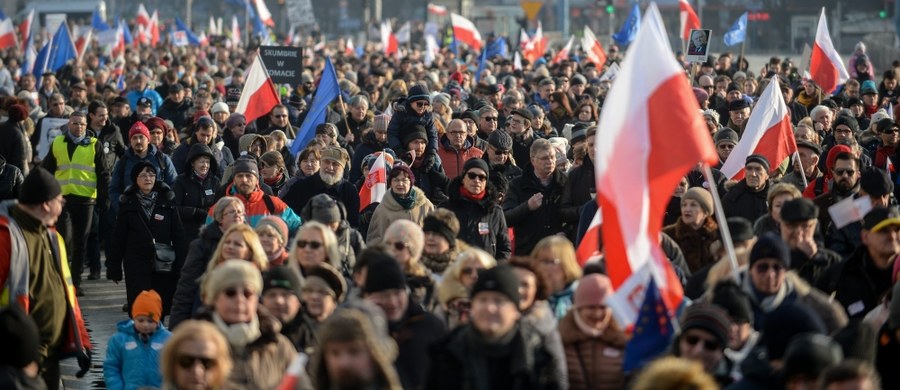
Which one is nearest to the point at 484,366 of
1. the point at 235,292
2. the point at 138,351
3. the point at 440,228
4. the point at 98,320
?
the point at 235,292

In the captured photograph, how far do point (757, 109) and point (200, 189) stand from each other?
4059mm

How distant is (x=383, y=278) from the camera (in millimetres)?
7348

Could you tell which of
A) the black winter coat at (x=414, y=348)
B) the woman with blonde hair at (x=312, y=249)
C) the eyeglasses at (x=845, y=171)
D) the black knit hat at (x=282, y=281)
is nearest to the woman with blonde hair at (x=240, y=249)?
the woman with blonde hair at (x=312, y=249)

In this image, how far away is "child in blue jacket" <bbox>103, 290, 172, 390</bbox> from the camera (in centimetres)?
912

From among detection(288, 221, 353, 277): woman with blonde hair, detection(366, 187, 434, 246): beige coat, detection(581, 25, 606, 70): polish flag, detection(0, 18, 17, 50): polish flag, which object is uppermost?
detection(288, 221, 353, 277): woman with blonde hair

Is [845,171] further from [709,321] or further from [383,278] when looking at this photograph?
[709,321]

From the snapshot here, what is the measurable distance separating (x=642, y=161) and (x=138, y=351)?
3.18 metres

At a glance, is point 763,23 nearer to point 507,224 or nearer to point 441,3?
point 441,3

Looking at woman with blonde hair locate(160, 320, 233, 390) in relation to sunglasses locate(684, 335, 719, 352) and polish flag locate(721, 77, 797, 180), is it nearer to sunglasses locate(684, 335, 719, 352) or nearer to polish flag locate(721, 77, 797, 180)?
sunglasses locate(684, 335, 719, 352)

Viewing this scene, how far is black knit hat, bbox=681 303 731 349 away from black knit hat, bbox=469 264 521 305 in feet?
2.05

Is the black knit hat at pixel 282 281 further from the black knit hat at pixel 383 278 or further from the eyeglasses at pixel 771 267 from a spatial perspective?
the eyeglasses at pixel 771 267

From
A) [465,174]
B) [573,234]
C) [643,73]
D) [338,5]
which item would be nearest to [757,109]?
[573,234]

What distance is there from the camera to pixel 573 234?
1249cm

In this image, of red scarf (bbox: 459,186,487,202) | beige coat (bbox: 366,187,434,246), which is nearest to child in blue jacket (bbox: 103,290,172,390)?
beige coat (bbox: 366,187,434,246)
